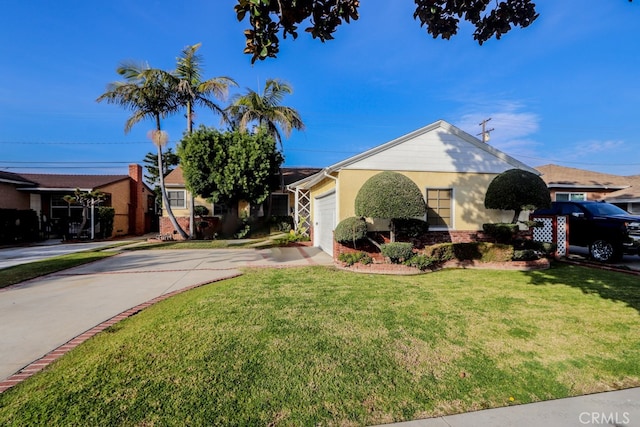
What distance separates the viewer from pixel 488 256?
28.8 ft

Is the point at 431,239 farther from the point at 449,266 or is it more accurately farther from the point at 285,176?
the point at 285,176

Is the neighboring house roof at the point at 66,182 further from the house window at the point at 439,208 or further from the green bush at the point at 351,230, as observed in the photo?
the house window at the point at 439,208

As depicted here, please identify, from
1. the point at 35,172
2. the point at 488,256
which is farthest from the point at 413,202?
the point at 35,172

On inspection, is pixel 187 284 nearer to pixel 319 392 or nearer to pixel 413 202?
pixel 319 392

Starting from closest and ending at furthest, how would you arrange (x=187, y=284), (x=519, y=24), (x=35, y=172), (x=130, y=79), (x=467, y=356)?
(x=467, y=356), (x=519, y=24), (x=187, y=284), (x=130, y=79), (x=35, y=172)

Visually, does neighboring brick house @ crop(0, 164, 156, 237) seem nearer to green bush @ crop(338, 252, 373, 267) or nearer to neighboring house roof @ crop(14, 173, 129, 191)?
neighboring house roof @ crop(14, 173, 129, 191)

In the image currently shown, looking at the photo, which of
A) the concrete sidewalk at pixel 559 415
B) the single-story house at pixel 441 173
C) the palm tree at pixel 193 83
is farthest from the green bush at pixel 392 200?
the palm tree at pixel 193 83

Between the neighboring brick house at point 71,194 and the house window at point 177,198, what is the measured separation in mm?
4277

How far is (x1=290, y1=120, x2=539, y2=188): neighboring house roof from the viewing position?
9.75 metres

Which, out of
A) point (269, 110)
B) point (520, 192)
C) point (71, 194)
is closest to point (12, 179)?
point (71, 194)

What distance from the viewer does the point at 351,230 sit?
8.50m

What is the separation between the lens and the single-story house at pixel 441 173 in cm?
964

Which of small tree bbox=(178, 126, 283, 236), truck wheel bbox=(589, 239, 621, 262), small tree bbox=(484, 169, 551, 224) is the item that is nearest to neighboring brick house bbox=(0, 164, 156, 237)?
small tree bbox=(178, 126, 283, 236)

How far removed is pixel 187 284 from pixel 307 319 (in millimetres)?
3621
